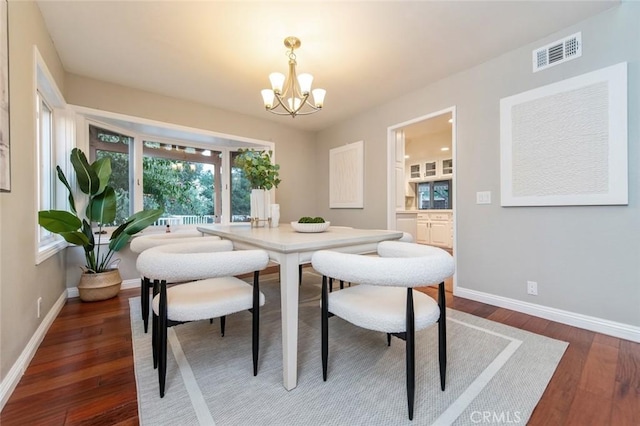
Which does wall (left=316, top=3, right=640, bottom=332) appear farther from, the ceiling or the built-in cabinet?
the built-in cabinet

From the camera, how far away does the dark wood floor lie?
3.90ft

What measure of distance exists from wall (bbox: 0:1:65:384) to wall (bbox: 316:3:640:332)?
352 centimetres

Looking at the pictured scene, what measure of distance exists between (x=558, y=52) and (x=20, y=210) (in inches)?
164

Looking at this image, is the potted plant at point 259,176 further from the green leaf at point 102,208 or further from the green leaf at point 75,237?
the green leaf at point 75,237

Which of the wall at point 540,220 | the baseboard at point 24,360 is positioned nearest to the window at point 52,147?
the baseboard at point 24,360

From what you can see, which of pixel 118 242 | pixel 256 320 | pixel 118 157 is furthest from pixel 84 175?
pixel 256 320

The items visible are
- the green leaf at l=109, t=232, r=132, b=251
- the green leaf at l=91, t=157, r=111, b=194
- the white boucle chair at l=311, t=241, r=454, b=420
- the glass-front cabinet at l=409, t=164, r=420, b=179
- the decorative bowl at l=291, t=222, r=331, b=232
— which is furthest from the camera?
the glass-front cabinet at l=409, t=164, r=420, b=179

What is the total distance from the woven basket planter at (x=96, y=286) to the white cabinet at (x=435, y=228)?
19.2 feet

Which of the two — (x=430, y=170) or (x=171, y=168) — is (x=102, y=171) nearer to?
(x=171, y=168)

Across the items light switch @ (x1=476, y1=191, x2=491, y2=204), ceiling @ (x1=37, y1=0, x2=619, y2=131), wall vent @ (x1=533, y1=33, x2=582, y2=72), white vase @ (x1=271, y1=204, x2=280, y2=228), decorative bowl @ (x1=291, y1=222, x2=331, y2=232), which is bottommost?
decorative bowl @ (x1=291, y1=222, x2=331, y2=232)

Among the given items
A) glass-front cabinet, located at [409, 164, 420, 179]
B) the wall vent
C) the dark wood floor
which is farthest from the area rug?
glass-front cabinet, located at [409, 164, 420, 179]

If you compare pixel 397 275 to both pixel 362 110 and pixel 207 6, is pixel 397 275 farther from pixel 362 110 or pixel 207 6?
pixel 362 110

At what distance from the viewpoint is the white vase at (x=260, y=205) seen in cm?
239

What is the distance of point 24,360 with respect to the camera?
5.08 ft
